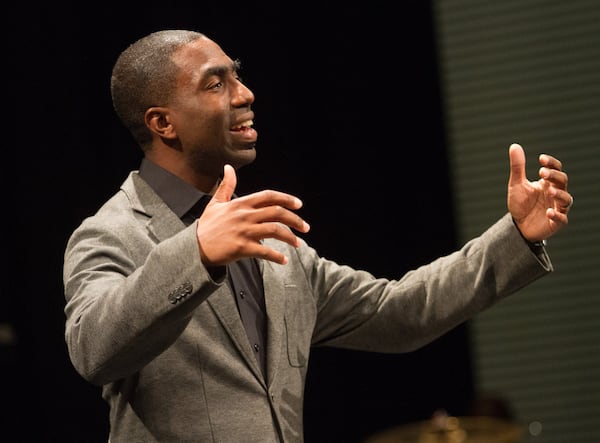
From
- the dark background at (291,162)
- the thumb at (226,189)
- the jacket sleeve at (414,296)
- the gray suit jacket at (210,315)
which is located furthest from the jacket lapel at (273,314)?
the dark background at (291,162)

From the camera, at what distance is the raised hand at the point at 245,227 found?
181 cm

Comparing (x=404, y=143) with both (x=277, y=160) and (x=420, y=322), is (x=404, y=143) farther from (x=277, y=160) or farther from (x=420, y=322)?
(x=420, y=322)

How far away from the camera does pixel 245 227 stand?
181 centimetres

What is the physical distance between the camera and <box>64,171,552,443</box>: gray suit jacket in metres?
1.89

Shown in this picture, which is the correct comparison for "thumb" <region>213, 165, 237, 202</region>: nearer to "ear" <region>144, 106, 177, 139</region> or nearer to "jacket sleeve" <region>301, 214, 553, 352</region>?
"ear" <region>144, 106, 177, 139</region>

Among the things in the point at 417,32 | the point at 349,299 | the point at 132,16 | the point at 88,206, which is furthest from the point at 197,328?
the point at 417,32

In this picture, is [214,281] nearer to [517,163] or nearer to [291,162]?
[517,163]

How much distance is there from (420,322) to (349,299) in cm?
17

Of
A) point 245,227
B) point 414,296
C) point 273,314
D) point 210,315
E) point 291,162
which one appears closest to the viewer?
point 245,227

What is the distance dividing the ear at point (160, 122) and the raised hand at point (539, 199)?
74 cm

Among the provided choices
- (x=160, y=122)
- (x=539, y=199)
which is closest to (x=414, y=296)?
(x=539, y=199)

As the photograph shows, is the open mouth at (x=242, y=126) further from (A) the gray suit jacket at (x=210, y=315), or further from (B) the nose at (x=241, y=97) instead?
(A) the gray suit jacket at (x=210, y=315)

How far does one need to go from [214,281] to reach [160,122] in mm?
649

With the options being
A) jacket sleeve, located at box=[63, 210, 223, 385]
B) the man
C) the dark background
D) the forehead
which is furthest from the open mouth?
the dark background
